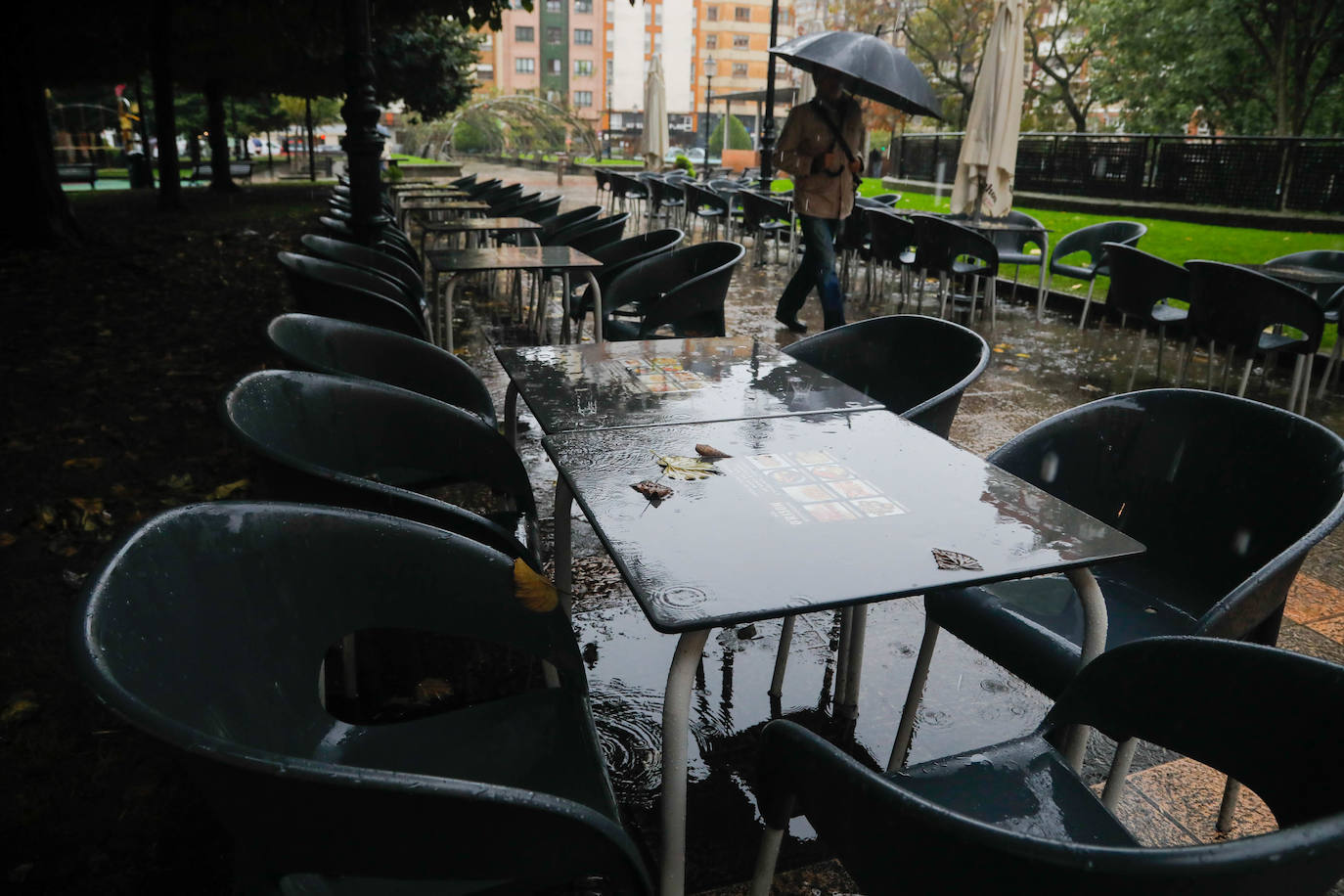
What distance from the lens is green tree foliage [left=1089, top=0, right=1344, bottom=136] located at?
19688mm

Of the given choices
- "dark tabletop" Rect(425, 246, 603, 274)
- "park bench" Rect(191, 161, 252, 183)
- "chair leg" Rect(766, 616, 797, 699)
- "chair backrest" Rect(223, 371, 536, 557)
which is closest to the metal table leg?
"chair backrest" Rect(223, 371, 536, 557)

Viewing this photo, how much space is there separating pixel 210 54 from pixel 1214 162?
18825mm

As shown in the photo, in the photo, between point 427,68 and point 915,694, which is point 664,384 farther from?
point 427,68

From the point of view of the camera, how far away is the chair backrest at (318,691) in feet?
3.30

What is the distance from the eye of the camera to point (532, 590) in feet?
5.61

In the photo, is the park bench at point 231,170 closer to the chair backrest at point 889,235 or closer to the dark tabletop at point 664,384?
the chair backrest at point 889,235

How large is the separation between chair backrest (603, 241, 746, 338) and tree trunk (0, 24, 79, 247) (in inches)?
364

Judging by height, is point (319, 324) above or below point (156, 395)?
above

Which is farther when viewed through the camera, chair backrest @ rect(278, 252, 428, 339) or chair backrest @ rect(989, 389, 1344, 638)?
chair backrest @ rect(278, 252, 428, 339)

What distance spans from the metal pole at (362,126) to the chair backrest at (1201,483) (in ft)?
16.0

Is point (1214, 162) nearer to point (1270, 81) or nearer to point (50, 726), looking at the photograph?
point (1270, 81)

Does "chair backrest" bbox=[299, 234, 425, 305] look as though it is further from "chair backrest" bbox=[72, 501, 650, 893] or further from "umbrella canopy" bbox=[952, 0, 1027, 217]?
"umbrella canopy" bbox=[952, 0, 1027, 217]

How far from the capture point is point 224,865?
2.04 meters

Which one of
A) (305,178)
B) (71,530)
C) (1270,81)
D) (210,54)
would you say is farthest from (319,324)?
(305,178)
